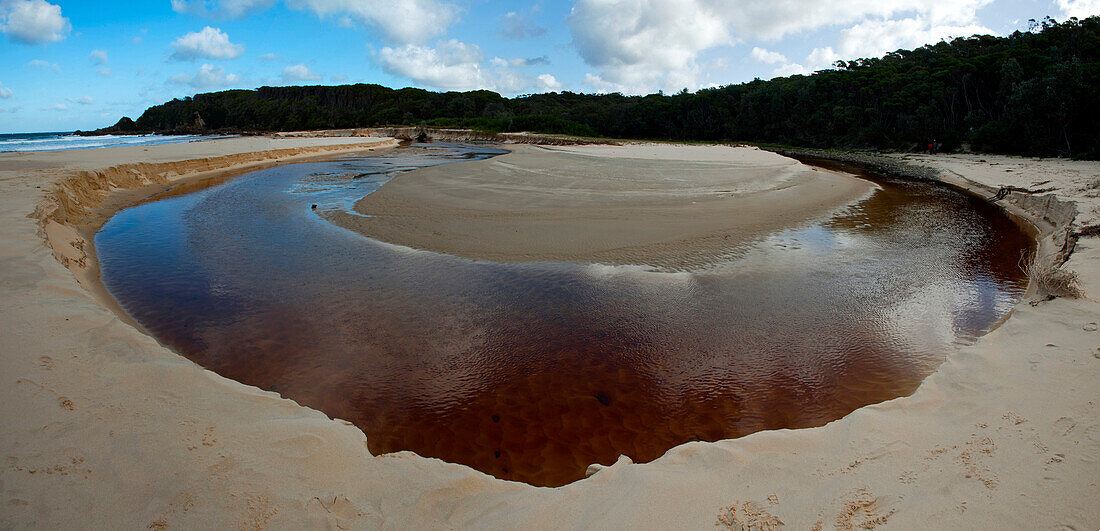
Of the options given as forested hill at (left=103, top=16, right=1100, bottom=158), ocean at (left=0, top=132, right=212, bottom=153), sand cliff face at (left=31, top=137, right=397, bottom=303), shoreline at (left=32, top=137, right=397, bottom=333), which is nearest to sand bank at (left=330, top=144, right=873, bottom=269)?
shoreline at (left=32, top=137, right=397, bottom=333)

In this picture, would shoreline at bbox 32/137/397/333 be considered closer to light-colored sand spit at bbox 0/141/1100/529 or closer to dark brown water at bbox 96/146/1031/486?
dark brown water at bbox 96/146/1031/486

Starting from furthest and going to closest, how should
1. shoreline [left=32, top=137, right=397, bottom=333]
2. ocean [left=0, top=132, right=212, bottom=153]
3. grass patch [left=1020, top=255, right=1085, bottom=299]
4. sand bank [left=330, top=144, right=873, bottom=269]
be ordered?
1. ocean [left=0, top=132, right=212, bottom=153]
2. sand bank [left=330, top=144, right=873, bottom=269]
3. shoreline [left=32, top=137, right=397, bottom=333]
4. grass patch [left=1020, top=255, right=1085, bottom=299]

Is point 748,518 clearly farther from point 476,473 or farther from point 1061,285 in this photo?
point 1061,285

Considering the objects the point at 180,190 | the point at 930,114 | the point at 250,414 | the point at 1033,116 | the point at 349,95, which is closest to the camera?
the point at 250,414

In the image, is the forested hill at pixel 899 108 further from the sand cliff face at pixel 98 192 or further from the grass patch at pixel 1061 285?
the sand cliff face at pixel 98 192

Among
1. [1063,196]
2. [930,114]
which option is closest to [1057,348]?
[1063,196]

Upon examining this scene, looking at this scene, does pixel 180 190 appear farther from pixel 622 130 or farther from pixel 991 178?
pixel 622 130

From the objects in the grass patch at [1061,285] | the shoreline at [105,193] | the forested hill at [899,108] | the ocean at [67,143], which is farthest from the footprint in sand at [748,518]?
the ocean at [67,143]

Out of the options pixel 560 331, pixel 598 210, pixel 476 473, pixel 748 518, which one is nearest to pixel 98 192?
pixel 598 210
